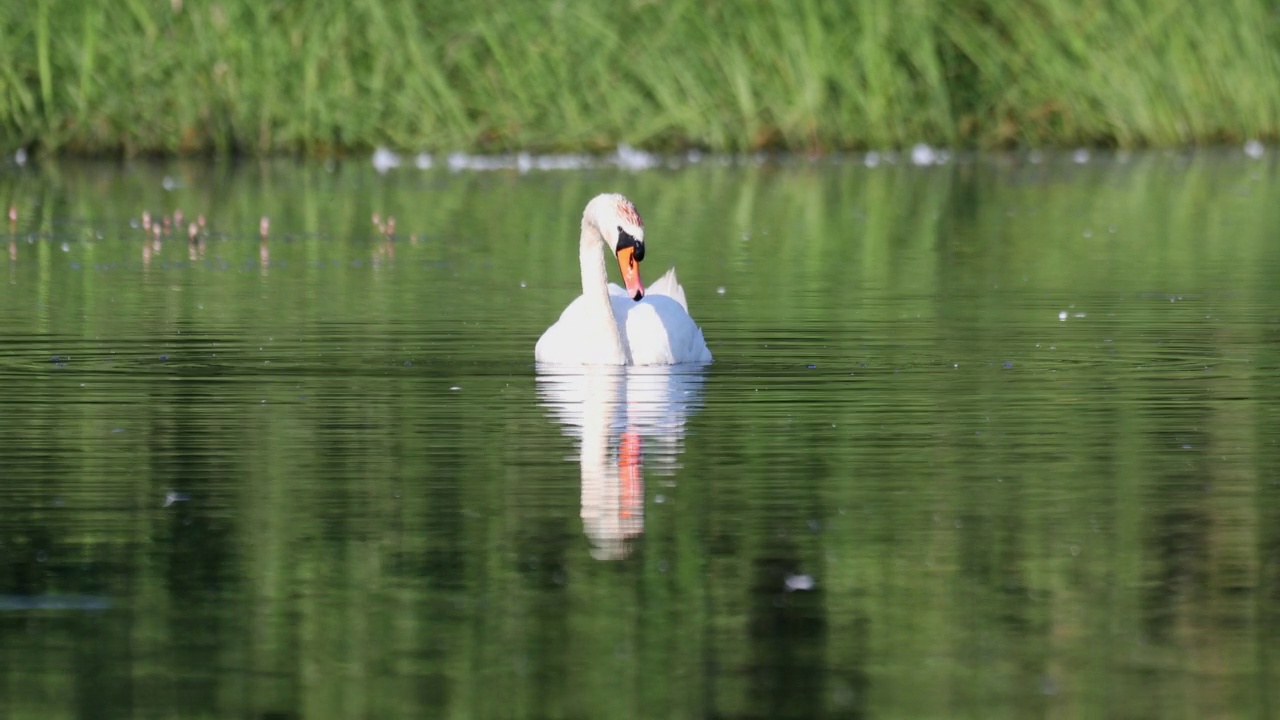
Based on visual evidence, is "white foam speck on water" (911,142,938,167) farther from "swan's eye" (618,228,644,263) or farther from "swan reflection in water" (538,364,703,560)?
"swan reflection in water" (538,364,703,560)

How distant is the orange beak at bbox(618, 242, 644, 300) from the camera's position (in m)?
12.0

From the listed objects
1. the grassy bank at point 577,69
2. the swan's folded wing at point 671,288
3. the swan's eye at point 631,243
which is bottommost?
the swan's folded wing at point 671,288

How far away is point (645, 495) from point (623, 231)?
172 inches

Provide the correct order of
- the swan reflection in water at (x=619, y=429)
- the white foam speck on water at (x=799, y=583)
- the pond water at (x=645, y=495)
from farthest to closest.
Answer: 1. the swan reflection in water at (x=619, y=429)
2. the white foam speck on water at (x=799, y=583)
3. the pond water at (x=645, y=495)

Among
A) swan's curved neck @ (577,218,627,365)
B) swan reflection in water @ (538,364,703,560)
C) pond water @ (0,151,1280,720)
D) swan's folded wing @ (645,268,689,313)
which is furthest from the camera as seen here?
swan's folded wing @ (645,268,689,313)

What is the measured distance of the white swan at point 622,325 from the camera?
1191cm

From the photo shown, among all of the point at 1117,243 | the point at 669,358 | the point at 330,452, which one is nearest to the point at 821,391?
the point at 669,358

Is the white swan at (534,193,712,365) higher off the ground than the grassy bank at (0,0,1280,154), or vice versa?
the grassy bank at (0,0,1280,154)

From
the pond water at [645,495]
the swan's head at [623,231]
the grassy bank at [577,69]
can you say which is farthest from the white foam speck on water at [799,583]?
the grassy bank at [577,69]

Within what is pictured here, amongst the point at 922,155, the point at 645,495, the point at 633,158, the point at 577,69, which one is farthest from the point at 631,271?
the point at 922,155

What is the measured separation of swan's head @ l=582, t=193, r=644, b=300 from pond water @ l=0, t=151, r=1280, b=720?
0.61m

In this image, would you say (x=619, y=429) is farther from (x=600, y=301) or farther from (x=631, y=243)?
(x=631, y=243)

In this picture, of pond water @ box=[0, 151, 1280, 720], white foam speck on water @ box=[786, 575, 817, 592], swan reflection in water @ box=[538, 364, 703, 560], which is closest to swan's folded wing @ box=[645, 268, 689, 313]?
pond water @ box=[0, 151, 1280, 720]

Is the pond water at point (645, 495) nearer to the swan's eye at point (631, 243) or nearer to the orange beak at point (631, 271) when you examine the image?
the orange beak at point (631, 271)
